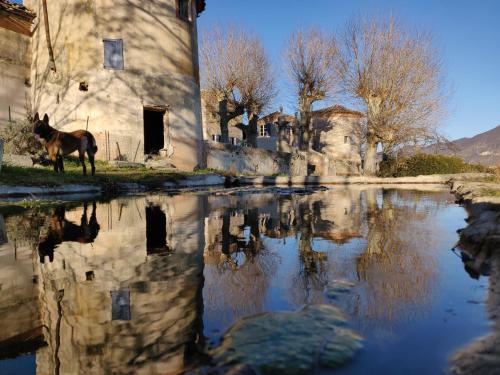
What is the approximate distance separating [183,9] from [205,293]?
60.9 ft

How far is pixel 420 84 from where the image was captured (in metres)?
20.8

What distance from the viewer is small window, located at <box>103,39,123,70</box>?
15.4 m

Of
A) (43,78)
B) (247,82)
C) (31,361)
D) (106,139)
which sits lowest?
(31,361)

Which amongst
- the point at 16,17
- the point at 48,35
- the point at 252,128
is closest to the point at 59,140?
the point at 48,35

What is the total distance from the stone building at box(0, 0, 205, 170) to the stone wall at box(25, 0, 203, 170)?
0.13 ft

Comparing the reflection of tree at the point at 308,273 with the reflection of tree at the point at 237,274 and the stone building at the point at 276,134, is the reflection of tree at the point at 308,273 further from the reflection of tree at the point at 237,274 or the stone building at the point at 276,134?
the stone building at the point at 276,134

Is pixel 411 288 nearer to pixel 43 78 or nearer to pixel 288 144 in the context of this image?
pixel 43 78

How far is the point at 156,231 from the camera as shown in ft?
12.4

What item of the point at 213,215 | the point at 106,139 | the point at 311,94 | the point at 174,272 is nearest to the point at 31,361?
the point at 174,272

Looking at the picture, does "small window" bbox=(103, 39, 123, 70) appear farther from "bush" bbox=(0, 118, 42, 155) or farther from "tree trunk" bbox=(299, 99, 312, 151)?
"tree trunk" bbox=(299, 99, 312, 151)

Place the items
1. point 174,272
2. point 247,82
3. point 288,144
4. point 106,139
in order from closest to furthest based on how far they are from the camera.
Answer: point 174,272 → point 106,139 → point 247,82 → point 288,144

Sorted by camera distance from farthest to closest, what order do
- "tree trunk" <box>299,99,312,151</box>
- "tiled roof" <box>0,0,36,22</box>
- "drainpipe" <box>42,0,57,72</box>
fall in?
"tree trunk" <box>299,99,312,151</box>
"tiled roof" <box>0,0,36,22</box>
"drainpipe" <box>42,0,57,72</box>

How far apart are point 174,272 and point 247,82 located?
2794 centimetres

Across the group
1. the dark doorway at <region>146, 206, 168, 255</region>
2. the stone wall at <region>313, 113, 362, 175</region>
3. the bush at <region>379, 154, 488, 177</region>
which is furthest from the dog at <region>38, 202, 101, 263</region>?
the stone wall at <region>313, 113, 362, 175</region>
